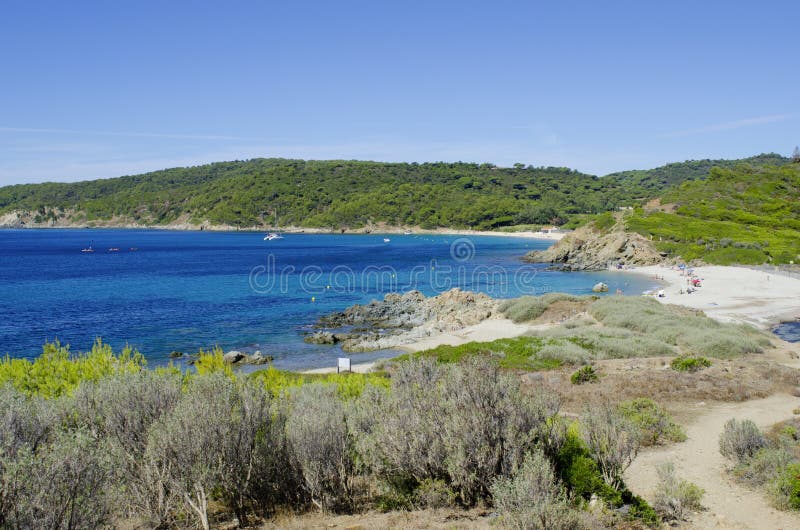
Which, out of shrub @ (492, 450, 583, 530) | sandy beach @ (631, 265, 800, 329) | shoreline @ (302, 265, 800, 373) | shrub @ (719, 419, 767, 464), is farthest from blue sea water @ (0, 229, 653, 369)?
shrub @ (492, 450, 583, 530)

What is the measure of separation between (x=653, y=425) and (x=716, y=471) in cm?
227

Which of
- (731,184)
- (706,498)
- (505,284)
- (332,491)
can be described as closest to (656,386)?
(706,498)

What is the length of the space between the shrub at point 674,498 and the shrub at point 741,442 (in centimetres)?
260

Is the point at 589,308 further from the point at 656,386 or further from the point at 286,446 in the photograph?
the point at 286,446

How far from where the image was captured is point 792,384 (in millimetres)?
19250

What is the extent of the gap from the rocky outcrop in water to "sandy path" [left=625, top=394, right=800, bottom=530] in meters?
21.4

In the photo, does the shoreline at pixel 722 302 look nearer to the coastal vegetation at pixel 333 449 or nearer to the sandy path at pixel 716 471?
the sandy path at pixel 716 471

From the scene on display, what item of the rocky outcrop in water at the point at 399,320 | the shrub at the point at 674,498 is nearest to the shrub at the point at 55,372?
the shrub at the point at 674,498

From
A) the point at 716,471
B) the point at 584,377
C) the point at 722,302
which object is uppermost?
the point at 716,471

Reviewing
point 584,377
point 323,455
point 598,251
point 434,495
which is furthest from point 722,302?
point 323,455

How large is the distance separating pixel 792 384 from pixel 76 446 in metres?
22.2

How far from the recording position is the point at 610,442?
10188mm

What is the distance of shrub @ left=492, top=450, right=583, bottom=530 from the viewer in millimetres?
7043

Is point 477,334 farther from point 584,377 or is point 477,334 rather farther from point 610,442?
point 610,442
